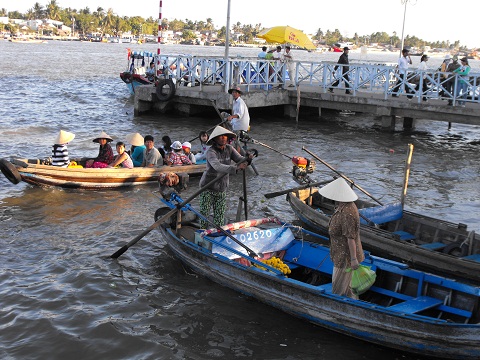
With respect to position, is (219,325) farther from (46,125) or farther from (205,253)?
(46,125)

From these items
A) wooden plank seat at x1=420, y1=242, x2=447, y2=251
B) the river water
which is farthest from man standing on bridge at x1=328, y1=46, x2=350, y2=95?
wooden plank seat at x1=420, y1=242, x2=447, y2=251

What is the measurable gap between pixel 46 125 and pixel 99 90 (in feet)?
40.5

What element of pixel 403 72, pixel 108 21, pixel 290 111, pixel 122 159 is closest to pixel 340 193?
pixel 122 159

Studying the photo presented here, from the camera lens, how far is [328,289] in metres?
7.42

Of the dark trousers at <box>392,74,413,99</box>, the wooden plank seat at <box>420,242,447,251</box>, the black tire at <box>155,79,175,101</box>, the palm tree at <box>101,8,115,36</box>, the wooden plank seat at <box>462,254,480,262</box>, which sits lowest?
the wooden plank seat at <box>420,242,447,251</box>

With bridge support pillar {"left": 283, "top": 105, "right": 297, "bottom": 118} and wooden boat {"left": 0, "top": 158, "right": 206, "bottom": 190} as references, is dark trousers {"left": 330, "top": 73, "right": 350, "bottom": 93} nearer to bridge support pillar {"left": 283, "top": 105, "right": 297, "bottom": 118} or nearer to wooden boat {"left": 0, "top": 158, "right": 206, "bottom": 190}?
bridge support pillar {"left": 283, "top": 105, "right": 297, "bottom": 118}

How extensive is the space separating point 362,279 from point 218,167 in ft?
8.31

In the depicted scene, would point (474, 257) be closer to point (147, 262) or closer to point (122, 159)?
point (147, 262)

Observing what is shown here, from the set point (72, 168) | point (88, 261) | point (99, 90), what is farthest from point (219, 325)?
point (99, 90)

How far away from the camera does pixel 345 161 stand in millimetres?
16719

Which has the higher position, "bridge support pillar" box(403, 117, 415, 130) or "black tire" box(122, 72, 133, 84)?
"black tire" box(122, 72, 133, 84)

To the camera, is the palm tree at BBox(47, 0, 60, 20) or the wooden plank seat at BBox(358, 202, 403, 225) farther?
the palm tree at BBox(47, 0, 60, 20)

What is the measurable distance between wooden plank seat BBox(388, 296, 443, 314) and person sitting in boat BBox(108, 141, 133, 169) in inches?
292

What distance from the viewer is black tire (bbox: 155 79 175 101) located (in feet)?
70.9
